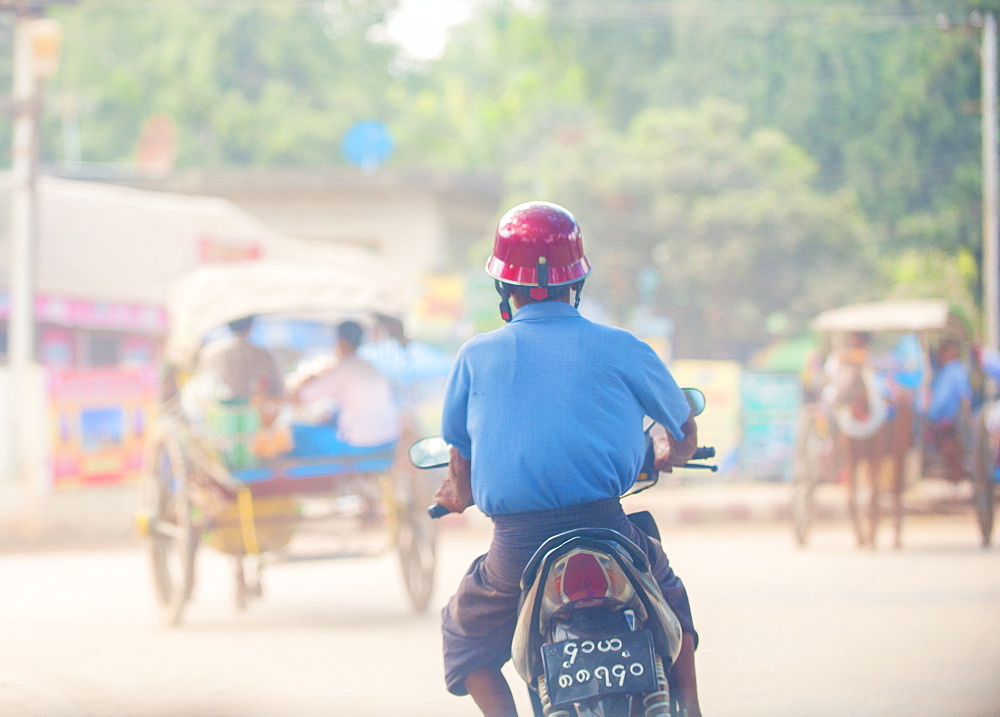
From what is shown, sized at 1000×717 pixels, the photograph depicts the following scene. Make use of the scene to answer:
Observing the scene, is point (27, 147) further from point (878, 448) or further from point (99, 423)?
point (878, 448)

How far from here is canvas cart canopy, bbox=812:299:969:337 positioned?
42.6 ft

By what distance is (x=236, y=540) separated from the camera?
332 inches

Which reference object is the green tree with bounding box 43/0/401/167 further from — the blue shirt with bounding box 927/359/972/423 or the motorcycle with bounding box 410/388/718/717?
the motorcycle with bounding box 410/388/718/717

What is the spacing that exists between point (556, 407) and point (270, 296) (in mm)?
5697

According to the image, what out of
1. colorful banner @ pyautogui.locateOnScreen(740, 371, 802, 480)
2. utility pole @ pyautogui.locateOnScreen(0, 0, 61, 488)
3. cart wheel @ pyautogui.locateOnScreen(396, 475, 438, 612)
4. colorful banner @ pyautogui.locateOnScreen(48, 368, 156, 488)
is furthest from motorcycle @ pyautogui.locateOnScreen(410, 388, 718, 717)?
colorful banner @ pyautogui.locateOnScreen(740, 371, 802, 480)

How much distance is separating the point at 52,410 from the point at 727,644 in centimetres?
916

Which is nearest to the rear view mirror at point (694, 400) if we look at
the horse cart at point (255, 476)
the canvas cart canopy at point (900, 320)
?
the horse cart at point (255, 476)

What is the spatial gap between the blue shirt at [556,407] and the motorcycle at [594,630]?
0.16 metres

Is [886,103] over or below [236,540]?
over

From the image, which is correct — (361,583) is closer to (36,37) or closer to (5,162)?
(36,37)

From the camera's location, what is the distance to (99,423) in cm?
1489

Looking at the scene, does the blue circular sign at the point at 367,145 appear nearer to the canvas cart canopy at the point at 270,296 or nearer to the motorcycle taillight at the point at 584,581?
the canvas cart canopy at the point at 270,296

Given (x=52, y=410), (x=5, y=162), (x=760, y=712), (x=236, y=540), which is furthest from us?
(x=5, y=162)

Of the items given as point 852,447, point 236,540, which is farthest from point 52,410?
point 852,447
